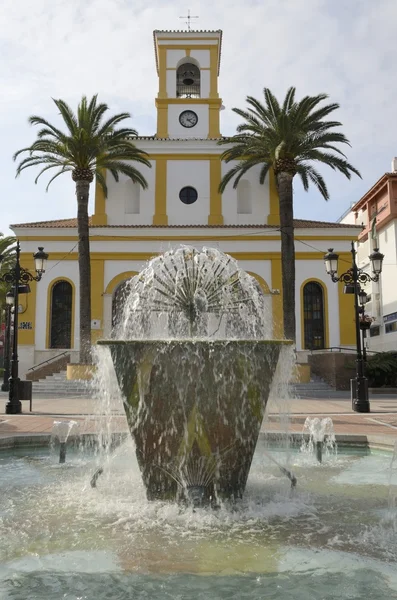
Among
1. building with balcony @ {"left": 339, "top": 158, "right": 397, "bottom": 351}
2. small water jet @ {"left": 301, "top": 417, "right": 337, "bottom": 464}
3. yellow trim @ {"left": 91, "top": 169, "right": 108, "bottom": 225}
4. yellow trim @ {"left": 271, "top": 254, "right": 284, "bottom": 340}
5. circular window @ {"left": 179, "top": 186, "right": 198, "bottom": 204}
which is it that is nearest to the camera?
small water jet @ {"left": 301, "top": 417, "right": 337, "bottom": 464}

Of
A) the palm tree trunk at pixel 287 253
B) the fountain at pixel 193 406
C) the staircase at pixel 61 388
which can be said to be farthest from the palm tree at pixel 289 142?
the fountain at pixel 193 406

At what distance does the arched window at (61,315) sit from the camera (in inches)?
1030

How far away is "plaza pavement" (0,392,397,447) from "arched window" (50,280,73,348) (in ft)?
34.5

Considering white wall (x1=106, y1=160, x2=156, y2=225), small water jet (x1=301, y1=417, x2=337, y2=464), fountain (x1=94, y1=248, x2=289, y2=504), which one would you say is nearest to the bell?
white wall (x1=106, y1=160, x2=156, y2=225)

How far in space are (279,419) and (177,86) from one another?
25964 mm

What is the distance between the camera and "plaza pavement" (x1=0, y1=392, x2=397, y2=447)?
7.45m

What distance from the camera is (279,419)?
293 inches

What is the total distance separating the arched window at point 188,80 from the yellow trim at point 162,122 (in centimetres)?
168

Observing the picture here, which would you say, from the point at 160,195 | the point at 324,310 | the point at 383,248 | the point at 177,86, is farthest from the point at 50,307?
the point at 383,248

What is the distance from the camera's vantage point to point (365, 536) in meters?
3.88

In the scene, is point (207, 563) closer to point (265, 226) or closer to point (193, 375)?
point (193, 375)

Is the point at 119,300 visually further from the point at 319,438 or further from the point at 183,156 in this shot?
the point at 319,438

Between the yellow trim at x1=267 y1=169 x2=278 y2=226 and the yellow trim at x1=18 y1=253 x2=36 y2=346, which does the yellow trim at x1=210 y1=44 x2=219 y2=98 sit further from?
the yellow trim at x1=18 y1=253 x2=36 y2=346

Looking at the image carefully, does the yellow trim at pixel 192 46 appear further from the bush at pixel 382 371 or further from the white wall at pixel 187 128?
the bush at pixel 382 371
